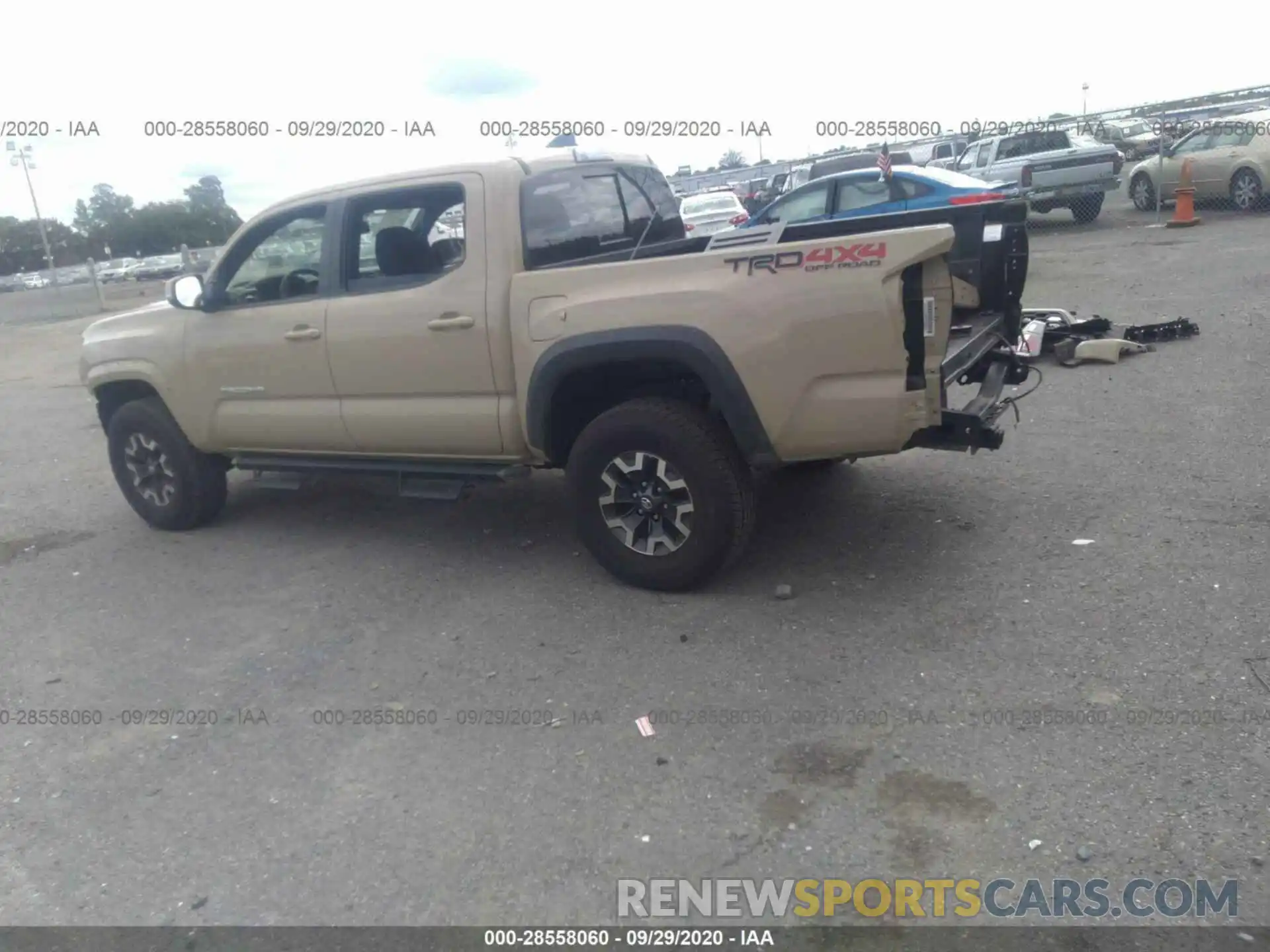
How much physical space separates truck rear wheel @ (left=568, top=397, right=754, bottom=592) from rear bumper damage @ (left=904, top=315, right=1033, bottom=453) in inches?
32.6

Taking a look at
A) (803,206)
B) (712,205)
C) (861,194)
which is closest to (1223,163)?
(861,194)

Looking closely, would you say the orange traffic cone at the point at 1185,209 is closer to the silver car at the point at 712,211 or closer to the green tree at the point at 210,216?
the silver car at the point at 712,211

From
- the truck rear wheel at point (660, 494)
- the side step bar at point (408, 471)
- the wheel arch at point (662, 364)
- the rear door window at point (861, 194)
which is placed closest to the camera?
the wheel arch at point (662, 364)

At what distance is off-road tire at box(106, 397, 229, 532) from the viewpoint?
6.40 meters

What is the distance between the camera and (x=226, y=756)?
4.00 metres

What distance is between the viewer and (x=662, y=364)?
478 cm

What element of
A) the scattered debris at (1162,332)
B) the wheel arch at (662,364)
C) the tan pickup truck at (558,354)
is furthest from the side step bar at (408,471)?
the scattered debris at (1162,332)

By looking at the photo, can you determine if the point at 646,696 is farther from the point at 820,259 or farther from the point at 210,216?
the point at 210,216

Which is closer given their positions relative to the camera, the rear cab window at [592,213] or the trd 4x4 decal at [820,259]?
the trd 4x4 decal at [820,259]

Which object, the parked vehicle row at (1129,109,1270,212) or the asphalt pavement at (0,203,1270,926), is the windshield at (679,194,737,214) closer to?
the parked vehicle row at (1129,109,1270,212)

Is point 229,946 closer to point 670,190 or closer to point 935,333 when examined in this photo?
point 935,333

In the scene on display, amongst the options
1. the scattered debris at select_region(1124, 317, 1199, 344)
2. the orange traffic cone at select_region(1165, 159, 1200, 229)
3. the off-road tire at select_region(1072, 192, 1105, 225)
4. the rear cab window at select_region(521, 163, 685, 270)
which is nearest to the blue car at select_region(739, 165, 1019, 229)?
the scattered debris at select_region(1124, 317, 1199, 344)

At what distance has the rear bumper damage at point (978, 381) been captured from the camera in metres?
4.48

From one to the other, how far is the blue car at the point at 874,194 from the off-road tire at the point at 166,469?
7.67m
